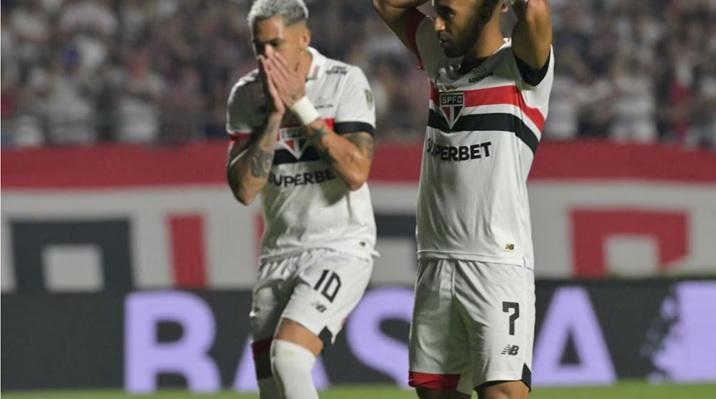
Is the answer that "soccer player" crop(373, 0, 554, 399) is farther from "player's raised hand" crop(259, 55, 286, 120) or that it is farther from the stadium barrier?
the stadium barrier

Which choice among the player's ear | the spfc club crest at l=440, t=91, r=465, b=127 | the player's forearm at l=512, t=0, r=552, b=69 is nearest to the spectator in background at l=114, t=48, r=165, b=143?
the player's ear

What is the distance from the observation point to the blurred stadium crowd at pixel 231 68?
43.2 feet

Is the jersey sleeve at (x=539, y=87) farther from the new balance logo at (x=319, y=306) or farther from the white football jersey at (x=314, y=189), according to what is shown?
the new balance logo at (x=319, y=306)

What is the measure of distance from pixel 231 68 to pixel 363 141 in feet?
27.0

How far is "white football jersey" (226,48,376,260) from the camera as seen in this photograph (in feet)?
21.1

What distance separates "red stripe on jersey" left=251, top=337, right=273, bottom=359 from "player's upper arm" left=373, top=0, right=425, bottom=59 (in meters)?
1.44

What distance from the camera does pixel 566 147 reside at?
12445mm

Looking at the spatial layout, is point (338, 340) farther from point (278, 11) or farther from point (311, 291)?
point (278, 11)

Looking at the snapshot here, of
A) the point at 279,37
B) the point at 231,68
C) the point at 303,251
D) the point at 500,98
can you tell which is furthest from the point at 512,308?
the point at 231,68

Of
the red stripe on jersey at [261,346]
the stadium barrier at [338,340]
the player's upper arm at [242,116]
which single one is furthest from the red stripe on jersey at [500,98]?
the stadium barrier at [338,340]

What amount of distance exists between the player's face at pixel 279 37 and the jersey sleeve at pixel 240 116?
353 mm

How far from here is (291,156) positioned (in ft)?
21.3

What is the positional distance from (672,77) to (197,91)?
4.64m

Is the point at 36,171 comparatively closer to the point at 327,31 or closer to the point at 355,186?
the point at 327,31
